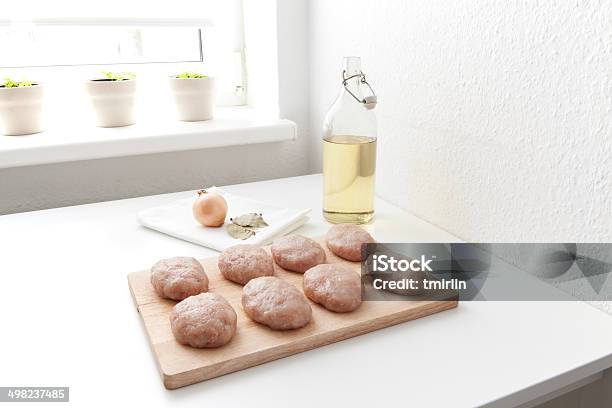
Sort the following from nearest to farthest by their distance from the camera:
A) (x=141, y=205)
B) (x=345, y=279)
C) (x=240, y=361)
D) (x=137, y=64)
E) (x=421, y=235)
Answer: (x=240, y=361) < (x=345, y=279) < (x=421, y=235) < (x=141, y=205) < (x=137, y=64)

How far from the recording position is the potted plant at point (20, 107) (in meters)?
1.12

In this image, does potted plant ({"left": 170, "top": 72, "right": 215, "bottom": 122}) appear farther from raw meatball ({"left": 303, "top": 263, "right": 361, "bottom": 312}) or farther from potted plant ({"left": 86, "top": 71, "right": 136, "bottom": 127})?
raw meatball ({"left": 303, "top": 263, "right": 361, "bottom": 312})

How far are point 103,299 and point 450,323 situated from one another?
459 millimetres

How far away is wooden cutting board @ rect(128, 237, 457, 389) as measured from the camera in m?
0.54

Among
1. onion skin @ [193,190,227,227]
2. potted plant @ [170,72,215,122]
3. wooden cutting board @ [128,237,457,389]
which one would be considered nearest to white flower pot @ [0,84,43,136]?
potted plant @ [170,72,215,122]

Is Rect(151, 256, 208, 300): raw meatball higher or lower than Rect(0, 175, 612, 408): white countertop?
higher

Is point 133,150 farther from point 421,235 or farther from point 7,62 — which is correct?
point 421,235

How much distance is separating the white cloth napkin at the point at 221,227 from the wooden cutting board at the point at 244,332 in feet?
0.52

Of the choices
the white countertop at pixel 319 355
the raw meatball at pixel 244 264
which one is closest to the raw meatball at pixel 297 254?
the raw meatball at pixel 244 264

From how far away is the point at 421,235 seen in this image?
89cm

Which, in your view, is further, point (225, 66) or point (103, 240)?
point (225, 66)

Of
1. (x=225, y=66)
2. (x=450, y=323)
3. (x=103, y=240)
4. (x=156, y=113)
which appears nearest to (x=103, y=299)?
(x=103, y=240)

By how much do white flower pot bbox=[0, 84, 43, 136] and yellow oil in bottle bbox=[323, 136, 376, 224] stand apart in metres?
0.68

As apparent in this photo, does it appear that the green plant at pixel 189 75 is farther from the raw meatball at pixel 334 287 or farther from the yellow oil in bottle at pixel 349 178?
the raw meatball at pixel 334 287
